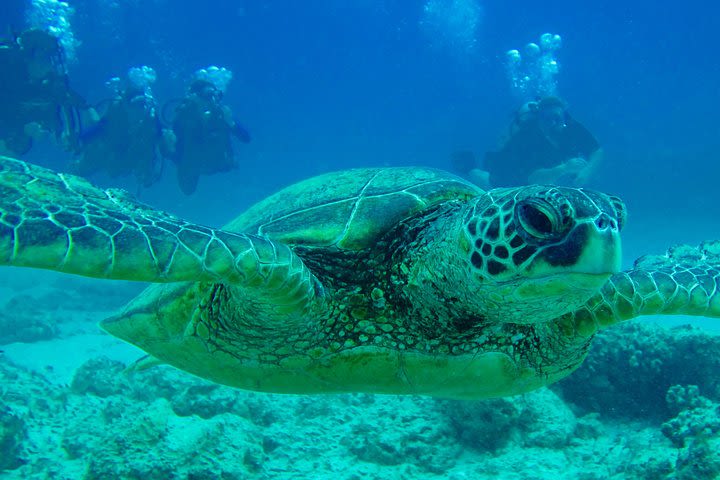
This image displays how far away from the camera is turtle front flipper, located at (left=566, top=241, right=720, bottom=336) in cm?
257

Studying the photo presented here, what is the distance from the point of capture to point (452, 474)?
10.9ft

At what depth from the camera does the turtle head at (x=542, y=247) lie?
59.7 inches

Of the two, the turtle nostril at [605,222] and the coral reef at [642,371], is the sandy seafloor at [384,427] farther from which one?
the turtle nostril at [605,222]

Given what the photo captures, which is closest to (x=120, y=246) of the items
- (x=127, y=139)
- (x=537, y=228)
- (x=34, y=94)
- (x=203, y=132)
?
(x=537, y=228)

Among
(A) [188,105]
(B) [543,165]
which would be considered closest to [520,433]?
(B) [543,165]

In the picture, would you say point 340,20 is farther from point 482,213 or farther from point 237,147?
point 482,213

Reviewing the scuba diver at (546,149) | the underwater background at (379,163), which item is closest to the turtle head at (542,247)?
the underwater background at (379,163)

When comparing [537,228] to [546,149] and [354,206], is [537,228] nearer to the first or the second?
[354,206]

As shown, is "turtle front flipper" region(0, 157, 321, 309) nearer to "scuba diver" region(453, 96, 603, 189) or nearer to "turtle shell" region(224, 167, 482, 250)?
"turtle shell" region(224, 167, 482, 250)

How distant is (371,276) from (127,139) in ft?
39.8

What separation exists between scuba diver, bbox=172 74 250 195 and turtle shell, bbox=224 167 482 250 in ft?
30.1

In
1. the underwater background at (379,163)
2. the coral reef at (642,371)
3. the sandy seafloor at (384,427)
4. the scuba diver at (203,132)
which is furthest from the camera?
the scuba diver at (203,132)

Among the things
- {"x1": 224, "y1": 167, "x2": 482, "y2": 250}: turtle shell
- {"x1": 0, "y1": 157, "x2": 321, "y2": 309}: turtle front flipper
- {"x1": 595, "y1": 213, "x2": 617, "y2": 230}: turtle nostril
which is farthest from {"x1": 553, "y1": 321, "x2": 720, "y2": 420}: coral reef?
{"x1": 0, "y1": 157, "x2": 321, "y2": 309}: turtle front flipper

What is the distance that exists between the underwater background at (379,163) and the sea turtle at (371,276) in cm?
88
